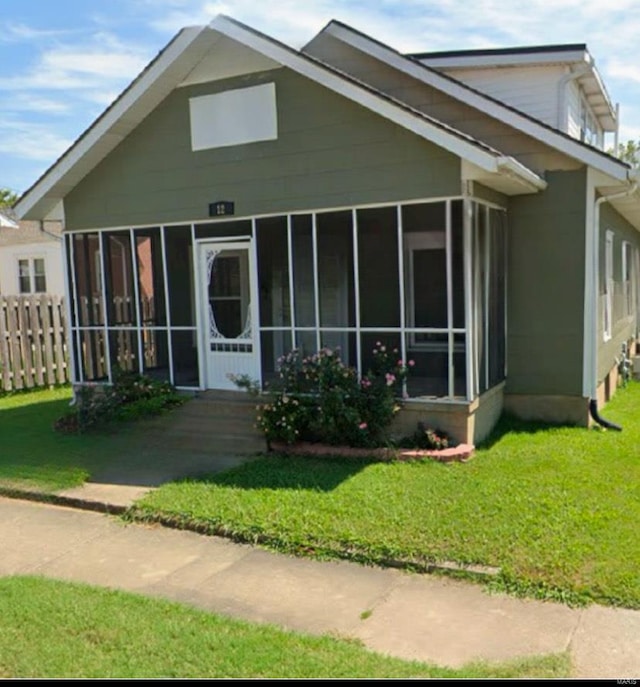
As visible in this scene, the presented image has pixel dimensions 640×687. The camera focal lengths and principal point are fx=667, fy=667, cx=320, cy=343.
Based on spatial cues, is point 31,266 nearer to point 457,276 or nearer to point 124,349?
point 124,349

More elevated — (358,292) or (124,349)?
(358,292)

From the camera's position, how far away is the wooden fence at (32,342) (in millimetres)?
13797

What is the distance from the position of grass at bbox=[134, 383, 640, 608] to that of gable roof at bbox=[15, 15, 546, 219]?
3363 mm

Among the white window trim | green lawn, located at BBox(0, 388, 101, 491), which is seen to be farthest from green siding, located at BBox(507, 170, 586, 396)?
the white window trim

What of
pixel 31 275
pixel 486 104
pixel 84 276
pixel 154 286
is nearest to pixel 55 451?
pixel 84 276

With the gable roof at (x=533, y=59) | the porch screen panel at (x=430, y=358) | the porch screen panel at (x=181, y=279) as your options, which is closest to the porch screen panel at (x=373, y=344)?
the porch screen panel at (x=430, y=358)

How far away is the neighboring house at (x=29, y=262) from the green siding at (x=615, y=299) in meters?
18.1

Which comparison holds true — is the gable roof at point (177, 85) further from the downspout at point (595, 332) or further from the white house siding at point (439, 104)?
the downspout at point (595, 332)

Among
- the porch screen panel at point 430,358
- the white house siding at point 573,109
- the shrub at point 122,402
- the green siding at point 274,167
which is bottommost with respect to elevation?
the shrub at point 122,402

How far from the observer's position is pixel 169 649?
3834mm

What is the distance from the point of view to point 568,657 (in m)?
3.79

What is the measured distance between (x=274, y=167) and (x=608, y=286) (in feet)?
20.1

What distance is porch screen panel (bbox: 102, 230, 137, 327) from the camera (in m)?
10.8

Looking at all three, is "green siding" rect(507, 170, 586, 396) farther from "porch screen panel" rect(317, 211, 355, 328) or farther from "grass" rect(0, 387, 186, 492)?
"grass" rect(0, 387, 186, 492)
